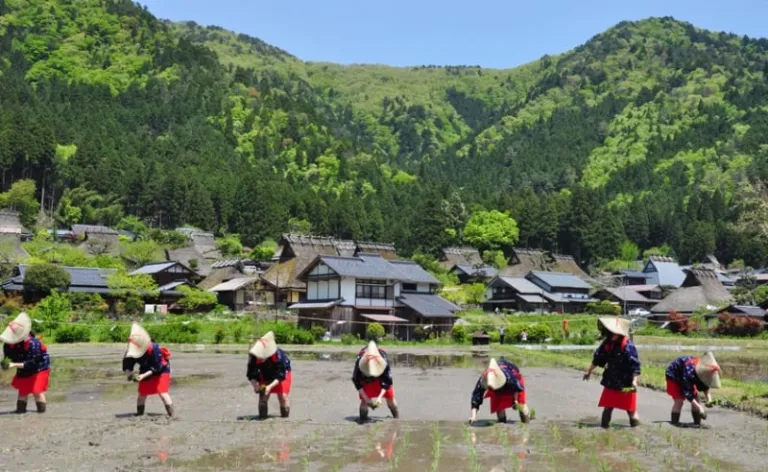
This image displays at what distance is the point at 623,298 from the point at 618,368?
186ft

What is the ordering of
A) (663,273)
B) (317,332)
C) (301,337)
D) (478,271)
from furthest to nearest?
(663,273) → (478,271) → (317,332) → (301,337)

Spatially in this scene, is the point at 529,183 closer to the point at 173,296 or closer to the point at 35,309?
the point at 173,296

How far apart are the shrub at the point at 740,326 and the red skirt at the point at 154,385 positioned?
4082 cm

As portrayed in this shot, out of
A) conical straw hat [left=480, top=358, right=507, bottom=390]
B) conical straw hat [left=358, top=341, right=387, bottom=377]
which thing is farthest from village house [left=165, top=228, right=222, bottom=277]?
conical straw hat [left=480, top=358, right=507, bottom=390]

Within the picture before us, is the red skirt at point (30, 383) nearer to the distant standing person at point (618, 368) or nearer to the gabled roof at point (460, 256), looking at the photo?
the distant standing person at point (618, 368)

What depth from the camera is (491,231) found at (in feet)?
286

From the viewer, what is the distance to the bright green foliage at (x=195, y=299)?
1954 inches

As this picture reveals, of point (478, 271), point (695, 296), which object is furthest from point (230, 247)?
point (695, 296)

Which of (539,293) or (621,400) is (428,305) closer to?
(539,293)

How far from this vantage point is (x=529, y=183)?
12838 cm

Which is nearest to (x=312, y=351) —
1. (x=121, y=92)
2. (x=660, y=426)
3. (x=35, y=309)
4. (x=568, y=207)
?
(x=35, y=309)

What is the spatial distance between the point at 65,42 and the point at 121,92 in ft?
97.5

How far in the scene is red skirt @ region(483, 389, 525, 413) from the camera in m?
10.4

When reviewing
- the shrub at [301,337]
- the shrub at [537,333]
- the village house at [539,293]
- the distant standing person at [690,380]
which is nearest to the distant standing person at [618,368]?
the distant standing person at [690,380]
